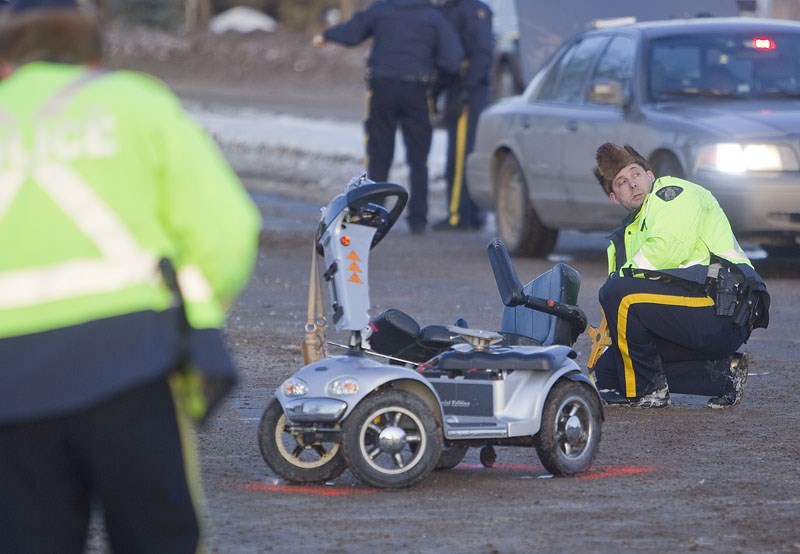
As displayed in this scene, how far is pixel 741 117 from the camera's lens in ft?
34.6

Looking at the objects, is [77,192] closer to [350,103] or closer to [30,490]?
[30,490]

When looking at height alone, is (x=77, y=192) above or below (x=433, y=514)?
above

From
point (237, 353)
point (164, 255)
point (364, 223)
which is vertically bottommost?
point (237, 353)

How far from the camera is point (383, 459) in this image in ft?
18.4

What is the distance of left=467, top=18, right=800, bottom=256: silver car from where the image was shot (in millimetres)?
10359

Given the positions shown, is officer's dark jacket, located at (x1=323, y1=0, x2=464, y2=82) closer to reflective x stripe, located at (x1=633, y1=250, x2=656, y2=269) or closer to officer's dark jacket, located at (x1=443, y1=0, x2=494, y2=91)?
officer's dark jacket, located at (x1=443, y1=0, x2=494, y2=91)

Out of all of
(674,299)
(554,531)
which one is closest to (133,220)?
(554,531)

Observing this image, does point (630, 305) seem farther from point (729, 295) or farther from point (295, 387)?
point (295, 387)

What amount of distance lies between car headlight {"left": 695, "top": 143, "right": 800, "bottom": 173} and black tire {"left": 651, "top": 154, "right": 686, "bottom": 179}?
20cm

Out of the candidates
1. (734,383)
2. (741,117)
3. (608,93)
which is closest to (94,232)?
(734,383)

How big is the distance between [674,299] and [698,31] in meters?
4.78

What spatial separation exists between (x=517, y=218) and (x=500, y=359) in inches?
277

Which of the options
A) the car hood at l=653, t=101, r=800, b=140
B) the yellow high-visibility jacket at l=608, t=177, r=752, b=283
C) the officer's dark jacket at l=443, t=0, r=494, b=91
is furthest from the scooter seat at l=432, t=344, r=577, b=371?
the officer's dark jacket at l=443, t=0, r=494, b=91

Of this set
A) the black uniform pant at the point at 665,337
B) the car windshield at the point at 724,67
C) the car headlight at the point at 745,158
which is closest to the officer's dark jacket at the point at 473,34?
the car windshield at the point at 724,67
